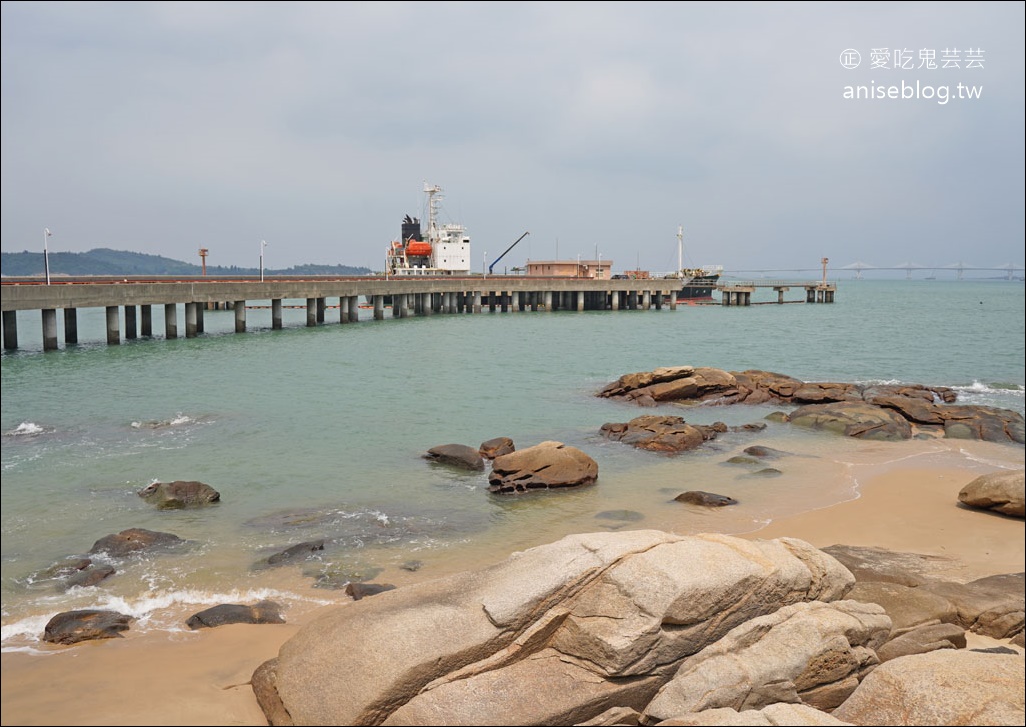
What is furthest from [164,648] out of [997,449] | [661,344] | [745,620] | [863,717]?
[661,344]

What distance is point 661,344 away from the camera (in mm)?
45781

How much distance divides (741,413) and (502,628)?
18.4 metres

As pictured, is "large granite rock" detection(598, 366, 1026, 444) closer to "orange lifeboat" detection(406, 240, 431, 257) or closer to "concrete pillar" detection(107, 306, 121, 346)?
"concrete pillar" detection(107, 306, 121, 346)

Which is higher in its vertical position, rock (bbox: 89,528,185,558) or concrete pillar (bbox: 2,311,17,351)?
concrete pillar (bbox: 2,311,17,351)

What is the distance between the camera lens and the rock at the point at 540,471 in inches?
570

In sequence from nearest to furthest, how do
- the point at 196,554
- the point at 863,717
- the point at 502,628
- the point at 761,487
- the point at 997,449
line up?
the point at 863,717, the point at 502,628, the point at 196,554, the point at 761,487, the point at 997,449

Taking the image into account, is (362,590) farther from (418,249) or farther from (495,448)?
(418,249)

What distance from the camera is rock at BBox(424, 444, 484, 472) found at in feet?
52.7

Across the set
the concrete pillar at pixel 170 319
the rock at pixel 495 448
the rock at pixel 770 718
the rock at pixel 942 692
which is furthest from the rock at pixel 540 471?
the concrete pillar at pixel 170 319

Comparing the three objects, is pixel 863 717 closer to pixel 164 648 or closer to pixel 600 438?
pixel 164 648

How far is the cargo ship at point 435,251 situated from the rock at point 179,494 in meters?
69.2

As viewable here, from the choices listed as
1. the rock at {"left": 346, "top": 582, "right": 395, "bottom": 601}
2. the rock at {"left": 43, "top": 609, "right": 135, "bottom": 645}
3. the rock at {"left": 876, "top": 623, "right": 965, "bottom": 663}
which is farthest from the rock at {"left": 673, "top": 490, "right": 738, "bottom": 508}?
the rock at {"left": 43, "top": 609, "right": 135, "bottom": 645}

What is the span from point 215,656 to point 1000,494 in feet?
37.7

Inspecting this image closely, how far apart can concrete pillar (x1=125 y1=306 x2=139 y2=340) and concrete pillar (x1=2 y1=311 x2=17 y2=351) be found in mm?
5553
